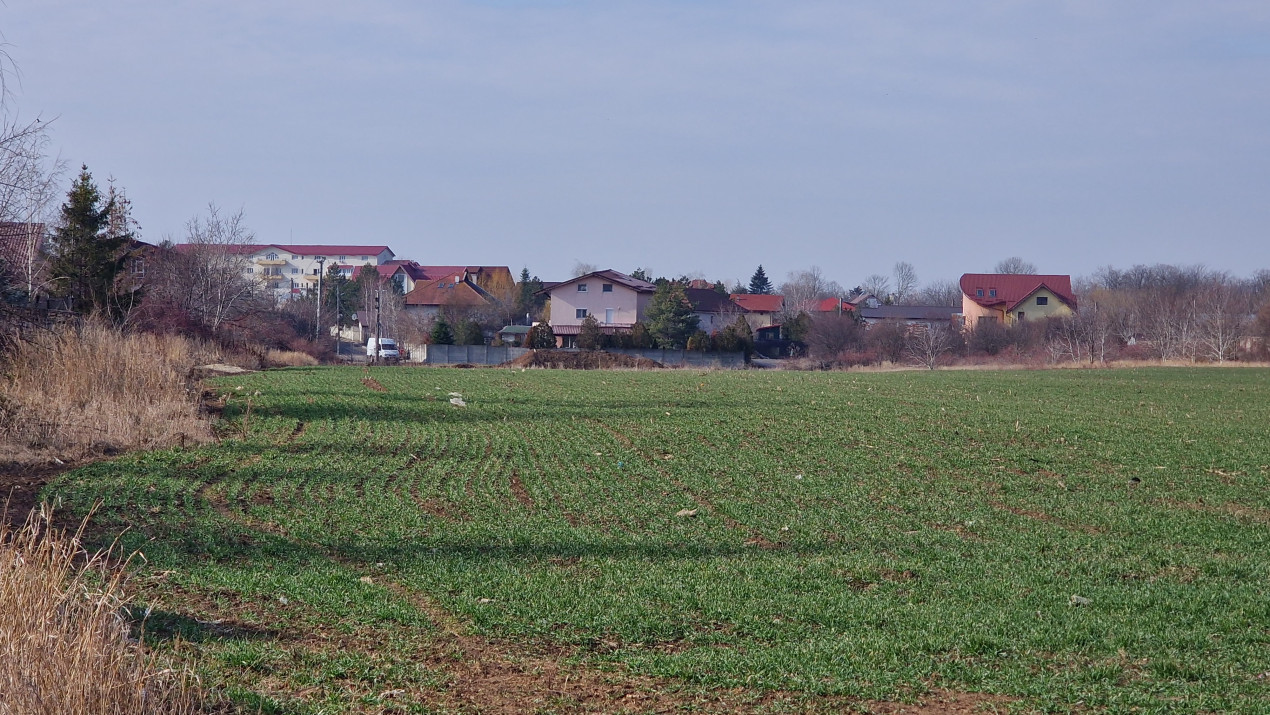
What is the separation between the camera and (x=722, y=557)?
9445mm

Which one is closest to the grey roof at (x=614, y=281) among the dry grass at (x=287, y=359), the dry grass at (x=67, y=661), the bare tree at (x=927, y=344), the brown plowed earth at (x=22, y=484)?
the bare tree at (x=927, y=344)

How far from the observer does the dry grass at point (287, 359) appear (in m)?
49.4

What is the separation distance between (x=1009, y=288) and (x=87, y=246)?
243ft

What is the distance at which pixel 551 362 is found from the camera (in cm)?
6238

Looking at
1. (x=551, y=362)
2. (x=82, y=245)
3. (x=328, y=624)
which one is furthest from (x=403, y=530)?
(x=551, y=362)

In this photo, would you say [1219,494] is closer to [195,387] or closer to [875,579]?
[875,579]

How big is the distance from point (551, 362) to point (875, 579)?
54.4 m

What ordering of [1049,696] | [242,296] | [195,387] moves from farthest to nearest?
[242,296]
[195,387]
[1049,696]

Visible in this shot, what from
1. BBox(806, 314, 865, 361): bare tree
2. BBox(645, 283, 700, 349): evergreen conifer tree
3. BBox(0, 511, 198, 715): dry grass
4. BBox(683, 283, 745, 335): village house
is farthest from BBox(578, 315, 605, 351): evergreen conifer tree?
BBox(0, 511, 198, 715): dry grass

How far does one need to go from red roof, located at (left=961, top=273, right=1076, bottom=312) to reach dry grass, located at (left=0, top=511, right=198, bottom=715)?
8922cm

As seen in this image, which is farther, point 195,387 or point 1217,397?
point 1217,397

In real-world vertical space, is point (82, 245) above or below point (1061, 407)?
above

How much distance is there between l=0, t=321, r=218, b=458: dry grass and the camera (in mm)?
15500

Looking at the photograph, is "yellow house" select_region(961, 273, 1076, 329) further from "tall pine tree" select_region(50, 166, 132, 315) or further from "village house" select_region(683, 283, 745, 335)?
"tall pine tree" select_region(50, 166, 132, 315)
